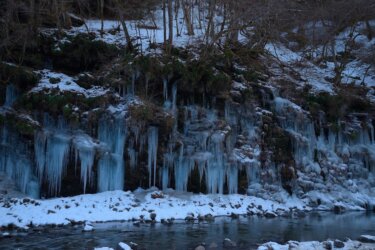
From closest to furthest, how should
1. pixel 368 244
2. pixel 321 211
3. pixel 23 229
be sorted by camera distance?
pixel 368 244 < pixel 23 229 < pixel 321 211

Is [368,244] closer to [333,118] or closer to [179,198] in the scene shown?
[179,198]

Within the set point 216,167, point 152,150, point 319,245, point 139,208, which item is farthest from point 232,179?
point 319,245

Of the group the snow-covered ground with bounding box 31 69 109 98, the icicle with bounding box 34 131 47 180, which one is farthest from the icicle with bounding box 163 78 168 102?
the icicle with bounding box 34 131 47 180

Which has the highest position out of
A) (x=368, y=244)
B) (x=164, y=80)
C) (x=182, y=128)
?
(x=164, y=80)

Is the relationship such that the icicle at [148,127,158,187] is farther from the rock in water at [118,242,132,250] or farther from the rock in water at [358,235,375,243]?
the rock in water at [358,235,375,243]

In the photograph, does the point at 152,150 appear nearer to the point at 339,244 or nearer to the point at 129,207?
the point at 129,207

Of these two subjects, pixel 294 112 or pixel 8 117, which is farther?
pixel 294 112

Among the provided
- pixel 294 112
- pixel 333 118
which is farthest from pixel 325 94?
pixel 294 112

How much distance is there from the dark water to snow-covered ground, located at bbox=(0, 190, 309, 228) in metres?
0.74

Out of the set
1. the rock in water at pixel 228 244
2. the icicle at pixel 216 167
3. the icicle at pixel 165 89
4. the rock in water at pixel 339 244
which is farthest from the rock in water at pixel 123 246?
the icicle at pixel 165 89

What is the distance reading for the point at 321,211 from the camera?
16531mm

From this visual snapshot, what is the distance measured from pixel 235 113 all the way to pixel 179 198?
479 centimetres

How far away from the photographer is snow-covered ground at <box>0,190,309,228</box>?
11.9 metres

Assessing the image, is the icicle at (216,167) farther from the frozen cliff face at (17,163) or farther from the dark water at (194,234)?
the frozen cliff face at (17,163)
